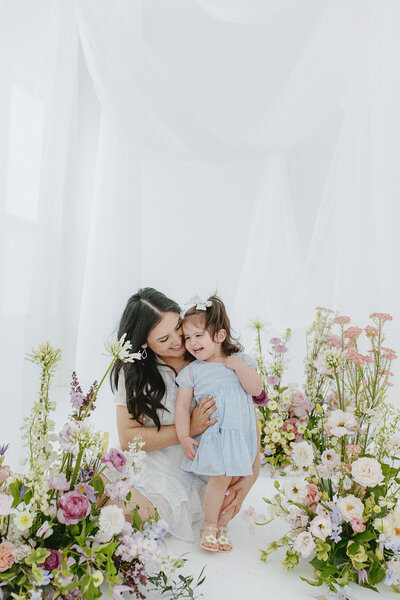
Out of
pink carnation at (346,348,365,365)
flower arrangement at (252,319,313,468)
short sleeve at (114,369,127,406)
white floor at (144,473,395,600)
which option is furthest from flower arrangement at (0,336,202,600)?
flower arrangement at (252,319,313,468)

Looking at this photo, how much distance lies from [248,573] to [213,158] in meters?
1.98

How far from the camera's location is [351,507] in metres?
1.60

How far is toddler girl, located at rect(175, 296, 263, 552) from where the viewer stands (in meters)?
1.88

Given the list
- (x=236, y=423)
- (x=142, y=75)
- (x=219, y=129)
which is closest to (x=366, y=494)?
(x=236, y=423)

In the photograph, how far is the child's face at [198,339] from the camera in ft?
6.60

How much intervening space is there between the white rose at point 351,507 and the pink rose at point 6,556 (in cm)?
90

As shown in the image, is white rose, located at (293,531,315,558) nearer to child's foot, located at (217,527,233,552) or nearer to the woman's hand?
child's foot, located at (217,527,233,552)

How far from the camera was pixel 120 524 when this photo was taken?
138cm

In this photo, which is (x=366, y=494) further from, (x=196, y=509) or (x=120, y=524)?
(x=120, y=524)

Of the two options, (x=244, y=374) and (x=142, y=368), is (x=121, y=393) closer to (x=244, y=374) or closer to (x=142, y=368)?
(x=142, y=368)

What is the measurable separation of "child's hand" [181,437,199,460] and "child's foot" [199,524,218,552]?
24cm

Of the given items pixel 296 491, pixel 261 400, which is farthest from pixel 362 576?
pixel 261 400

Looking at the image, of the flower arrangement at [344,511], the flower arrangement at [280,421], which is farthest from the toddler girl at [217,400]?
the flower arrangement at [280,421]

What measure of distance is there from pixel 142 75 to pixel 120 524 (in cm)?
212
